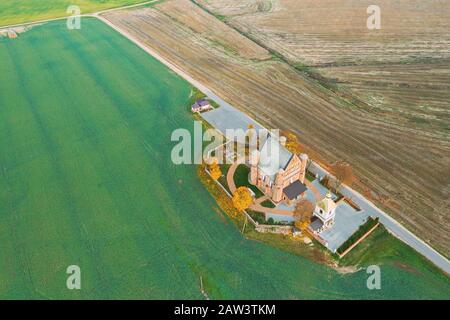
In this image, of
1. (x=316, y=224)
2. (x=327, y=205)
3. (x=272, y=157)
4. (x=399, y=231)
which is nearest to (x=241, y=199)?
(x=272, y=157)

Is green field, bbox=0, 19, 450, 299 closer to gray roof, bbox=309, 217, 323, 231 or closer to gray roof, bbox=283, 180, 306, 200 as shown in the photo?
gray roof, bbox=309, 217, 323, 231

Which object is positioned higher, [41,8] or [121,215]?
[41,8]

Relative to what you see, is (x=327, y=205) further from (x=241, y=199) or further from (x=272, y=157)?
(x=241, y=199)

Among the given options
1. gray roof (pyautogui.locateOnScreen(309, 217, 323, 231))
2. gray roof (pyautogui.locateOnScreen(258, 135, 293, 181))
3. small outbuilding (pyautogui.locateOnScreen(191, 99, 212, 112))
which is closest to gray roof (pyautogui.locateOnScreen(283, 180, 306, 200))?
gray roof (pyautogui.locateOnScreen(258, 135, 293, 181))
